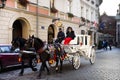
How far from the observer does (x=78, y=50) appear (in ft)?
56.6

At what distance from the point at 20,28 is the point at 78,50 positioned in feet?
28.4

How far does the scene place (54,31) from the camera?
96.6 ft

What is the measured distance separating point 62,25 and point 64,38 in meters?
14.3

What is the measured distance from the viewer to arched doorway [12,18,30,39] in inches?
939

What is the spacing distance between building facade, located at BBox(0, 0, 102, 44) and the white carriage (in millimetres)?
5583

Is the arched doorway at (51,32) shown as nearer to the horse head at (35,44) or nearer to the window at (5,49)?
the window at (5,49)

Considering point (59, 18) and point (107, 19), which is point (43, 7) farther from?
point (107, 19)

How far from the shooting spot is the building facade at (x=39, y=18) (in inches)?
842

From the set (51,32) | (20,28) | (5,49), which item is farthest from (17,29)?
(5,49)

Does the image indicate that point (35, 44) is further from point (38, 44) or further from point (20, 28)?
point (20, 28)

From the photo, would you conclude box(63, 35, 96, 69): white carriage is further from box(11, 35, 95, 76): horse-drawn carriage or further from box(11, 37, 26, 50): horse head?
box(11, 37, 26, 50): horse head

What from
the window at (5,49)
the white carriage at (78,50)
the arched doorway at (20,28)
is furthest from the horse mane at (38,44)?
the arched doorway at (20,28)

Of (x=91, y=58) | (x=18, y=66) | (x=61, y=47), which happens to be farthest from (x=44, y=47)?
(x=91, y=58)

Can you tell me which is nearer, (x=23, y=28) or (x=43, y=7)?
(x=23, y=28)
